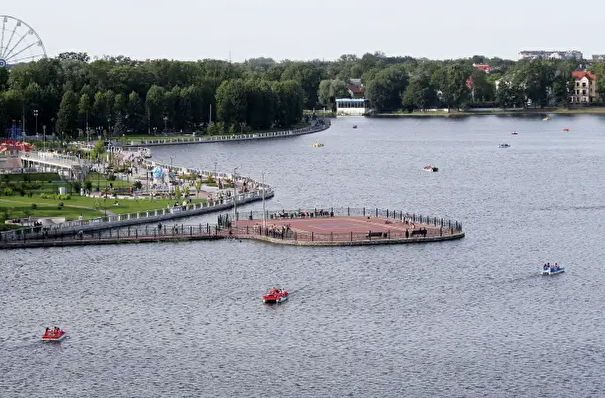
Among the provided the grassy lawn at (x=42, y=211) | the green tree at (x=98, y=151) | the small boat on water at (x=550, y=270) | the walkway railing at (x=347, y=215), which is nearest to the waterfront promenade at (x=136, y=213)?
the walkway railing at (x=347, y=215)

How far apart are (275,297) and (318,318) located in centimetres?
435

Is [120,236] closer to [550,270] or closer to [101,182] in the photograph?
[550,270]

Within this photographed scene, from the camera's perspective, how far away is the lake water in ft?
205

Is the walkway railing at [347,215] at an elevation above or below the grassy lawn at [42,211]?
below

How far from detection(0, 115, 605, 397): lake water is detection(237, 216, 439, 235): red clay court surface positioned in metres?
4.93

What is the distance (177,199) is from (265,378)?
59651mm

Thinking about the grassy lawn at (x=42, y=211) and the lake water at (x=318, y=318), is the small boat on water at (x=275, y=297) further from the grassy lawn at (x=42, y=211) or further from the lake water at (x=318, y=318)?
the grassy lawn at (x=42, y=211)

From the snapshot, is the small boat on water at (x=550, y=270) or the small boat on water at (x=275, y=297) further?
the small boat on water at (x=550, y=270)

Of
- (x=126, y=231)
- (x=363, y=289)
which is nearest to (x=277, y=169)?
(x=126, y=231)

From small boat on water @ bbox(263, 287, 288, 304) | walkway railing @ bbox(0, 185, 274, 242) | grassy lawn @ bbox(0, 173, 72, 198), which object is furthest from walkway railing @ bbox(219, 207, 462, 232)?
small boat on water @ bbox(263, 287, 288, 304)

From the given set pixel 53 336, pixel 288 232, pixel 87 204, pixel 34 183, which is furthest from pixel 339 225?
pixel 34 183

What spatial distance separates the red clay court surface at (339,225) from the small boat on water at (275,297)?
22241 mm

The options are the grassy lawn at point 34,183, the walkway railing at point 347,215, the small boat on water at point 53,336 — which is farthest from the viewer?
the grassy lawn at point 34,183

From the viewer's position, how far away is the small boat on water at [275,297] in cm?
7712
